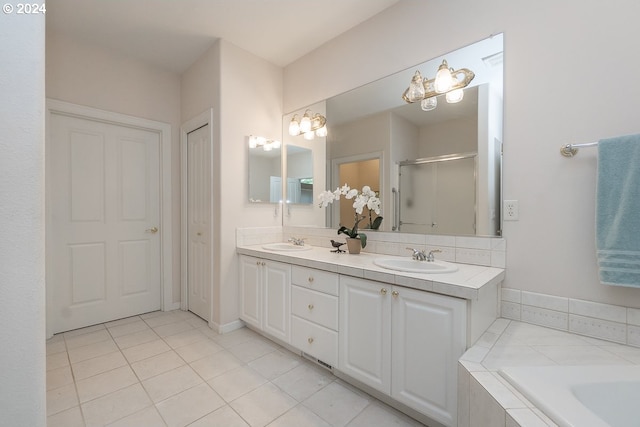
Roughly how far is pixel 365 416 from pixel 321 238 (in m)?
1.46

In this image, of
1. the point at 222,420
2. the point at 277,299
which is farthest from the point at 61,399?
the point at 277,299

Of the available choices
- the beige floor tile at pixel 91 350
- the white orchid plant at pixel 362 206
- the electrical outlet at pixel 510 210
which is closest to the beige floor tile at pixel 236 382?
the beige floor tile at pixel 91 350

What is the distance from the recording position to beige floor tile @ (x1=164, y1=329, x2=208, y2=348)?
231 cm

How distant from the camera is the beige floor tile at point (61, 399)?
1.54 metres

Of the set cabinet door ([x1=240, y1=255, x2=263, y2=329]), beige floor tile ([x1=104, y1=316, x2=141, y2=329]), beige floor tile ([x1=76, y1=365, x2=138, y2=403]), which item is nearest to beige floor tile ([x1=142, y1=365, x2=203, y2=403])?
beige floor tile ([x1=76, y1=365, x2=138, y2=403])

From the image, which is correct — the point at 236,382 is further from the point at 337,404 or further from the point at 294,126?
the point at 294,126

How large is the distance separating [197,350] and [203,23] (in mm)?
2719

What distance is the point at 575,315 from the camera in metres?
1.39

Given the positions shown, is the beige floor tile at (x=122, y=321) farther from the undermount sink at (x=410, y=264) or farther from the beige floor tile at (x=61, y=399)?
the undermount sink at (x=410, y=264)

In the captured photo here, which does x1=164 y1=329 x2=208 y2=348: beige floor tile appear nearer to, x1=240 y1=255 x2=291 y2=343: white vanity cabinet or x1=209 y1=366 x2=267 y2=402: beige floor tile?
x1=240 y1=255 x2=291 y2=343: white vanity cabinet

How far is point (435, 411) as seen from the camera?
131 cm

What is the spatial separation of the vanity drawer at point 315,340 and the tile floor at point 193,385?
15 centimetres

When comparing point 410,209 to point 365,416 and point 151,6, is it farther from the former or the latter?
point 151,6

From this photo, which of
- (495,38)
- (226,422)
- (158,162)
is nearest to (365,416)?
(226,422)
